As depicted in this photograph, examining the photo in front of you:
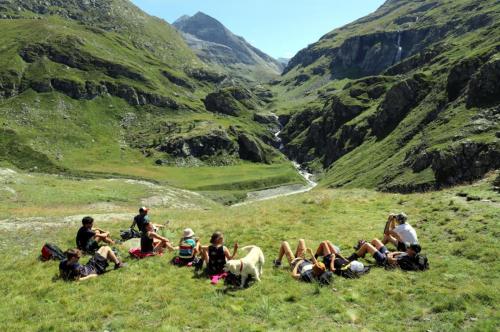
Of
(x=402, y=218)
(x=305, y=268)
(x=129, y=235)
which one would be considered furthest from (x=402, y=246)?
(x=129, y=235)

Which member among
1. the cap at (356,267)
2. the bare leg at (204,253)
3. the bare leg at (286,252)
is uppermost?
the bare leg at (204,253)

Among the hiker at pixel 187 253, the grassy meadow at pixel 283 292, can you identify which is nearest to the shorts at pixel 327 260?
the grassy meadow at pixel 283 292

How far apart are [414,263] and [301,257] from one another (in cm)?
557

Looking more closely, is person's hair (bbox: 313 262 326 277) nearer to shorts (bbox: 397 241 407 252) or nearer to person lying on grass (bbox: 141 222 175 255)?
shorts (bbox: 397 241 407 252)

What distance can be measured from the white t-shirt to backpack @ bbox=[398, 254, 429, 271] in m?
2.05

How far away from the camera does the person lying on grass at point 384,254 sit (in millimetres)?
20703

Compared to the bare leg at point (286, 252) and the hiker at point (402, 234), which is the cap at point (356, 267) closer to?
the bare leg at point (286, 252)

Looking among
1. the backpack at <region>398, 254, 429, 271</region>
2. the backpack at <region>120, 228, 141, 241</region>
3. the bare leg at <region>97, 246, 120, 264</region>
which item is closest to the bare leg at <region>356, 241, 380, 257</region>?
the backpack at <region>398, 254, 429, 271</region>

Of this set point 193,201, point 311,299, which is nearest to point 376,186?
point 193,201

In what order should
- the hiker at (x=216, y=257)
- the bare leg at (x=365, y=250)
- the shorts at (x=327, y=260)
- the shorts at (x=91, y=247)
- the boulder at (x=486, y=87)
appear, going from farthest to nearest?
the boulder at (x=486, y=87) → the shorts at (x=91, y=247) → the bare leg at (x=365, y=250) → the hiker at (x=216, y=257) → the shorts at (x=327, y=260)

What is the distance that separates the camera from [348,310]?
53.0 ft

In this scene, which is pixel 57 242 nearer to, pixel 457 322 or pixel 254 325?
pixel 254 325

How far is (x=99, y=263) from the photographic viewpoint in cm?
2184

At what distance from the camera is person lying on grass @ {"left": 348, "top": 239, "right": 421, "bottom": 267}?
20703 millimetres
